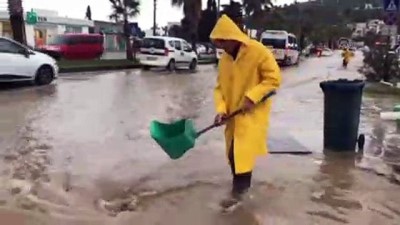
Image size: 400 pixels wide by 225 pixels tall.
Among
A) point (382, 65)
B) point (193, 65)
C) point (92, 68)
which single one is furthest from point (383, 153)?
point (193, 65)

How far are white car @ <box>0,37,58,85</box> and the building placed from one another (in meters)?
25.2

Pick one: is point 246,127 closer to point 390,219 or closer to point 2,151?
point 390,219

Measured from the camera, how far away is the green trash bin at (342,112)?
27.3 ft

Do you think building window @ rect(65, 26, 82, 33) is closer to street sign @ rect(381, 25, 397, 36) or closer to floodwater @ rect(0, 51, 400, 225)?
street sign @ rect(381, 25, 397, 36)

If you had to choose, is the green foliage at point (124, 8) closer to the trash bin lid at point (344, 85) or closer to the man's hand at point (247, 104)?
the trash bin lid at point (344, 85)

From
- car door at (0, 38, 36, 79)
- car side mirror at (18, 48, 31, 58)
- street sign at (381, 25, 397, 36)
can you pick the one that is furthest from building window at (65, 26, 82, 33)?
street sign at (381, 25, 397, 36)

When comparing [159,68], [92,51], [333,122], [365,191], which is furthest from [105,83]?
[92,51]

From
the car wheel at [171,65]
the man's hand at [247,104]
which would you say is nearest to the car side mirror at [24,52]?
the car wheel at [171,65]

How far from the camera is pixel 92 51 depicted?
44062mm

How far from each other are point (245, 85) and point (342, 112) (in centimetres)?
273

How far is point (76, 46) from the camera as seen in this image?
43.1m

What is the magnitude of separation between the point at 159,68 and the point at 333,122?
23.5m

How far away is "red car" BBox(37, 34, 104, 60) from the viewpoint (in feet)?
139

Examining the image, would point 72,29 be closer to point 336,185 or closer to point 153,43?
point 153,43
